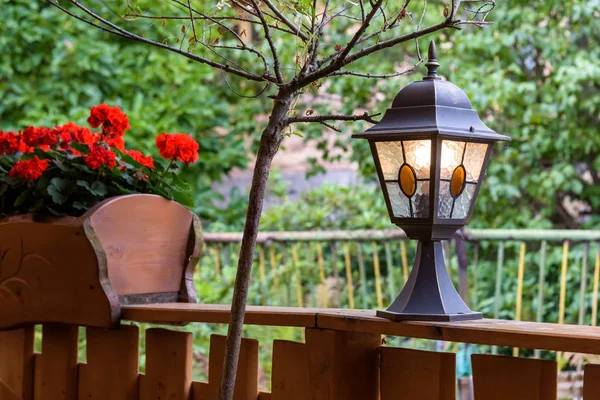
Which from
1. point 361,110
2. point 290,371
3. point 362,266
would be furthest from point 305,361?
point 361,110

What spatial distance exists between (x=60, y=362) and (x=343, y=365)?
29.0 inches

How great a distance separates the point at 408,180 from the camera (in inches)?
52.2

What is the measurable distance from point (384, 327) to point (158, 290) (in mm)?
657

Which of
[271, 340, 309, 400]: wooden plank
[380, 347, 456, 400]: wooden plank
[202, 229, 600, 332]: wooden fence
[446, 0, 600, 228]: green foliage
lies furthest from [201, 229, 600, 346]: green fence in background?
[380, 347, 456, 400]: wooden plank

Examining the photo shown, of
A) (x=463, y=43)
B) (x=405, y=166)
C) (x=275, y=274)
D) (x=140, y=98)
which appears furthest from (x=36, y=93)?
(x=405, y=166)

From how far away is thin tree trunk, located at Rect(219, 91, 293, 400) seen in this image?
124 centimetres

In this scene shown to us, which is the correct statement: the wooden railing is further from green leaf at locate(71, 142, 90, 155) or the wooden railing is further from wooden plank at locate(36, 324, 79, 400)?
green leaf at locate(71, 142, 90, 155)

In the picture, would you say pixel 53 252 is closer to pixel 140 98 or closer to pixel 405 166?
pixel 405 166

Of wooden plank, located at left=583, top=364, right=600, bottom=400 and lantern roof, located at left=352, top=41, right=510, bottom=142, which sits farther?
lantern roof, located at left=352, top=41, right=510, bottom=142

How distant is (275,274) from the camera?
162 inches

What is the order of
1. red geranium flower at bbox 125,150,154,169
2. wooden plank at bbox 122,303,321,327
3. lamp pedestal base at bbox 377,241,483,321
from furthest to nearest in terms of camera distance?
1. red geranium flower at bbox 125,150,154,169
2. wooden plank at bbox 122,303,321,327
3. lamp pedestal base at bbox 377,241,483,321

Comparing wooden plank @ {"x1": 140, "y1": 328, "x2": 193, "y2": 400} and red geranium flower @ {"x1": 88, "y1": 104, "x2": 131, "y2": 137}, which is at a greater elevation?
red geranium flower @ {"x1": 88, "y1": 104, "x2": 131, "y2": 137}

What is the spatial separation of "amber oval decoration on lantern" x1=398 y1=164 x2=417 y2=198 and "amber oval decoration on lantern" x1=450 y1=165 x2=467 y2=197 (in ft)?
0.21

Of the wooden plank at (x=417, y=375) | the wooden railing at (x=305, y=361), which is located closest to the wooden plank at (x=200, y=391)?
the wooden railing at (x=305, y=361)
